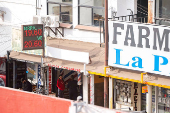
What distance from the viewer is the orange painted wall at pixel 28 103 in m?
13.3

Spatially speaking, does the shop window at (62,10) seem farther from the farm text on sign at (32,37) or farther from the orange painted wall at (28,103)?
the orange painted wall at (28,103)

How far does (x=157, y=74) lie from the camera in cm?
1419

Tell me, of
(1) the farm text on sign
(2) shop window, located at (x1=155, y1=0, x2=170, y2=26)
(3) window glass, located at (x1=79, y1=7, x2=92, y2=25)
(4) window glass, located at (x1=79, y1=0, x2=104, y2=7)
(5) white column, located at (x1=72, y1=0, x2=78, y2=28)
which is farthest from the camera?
(5) white column, located at (x1=72, y1=0, x2=78, y2=28)

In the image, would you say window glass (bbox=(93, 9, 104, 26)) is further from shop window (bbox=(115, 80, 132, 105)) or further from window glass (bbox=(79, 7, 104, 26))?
shop window (bbox=(115, 80, 132, 105))

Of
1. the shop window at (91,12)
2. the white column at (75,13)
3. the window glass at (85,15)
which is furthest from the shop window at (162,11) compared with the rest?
the white column at (75,13)

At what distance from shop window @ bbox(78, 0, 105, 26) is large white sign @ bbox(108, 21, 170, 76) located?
293 centimetres

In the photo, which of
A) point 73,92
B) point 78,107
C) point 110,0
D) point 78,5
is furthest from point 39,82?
point 78,107

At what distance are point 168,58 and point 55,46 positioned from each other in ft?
19.5

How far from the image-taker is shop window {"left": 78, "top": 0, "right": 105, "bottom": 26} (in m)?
17.8

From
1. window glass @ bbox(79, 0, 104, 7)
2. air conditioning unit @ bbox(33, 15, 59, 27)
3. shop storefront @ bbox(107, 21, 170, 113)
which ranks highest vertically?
window glass @ bbox(79, 0, 104, 7)

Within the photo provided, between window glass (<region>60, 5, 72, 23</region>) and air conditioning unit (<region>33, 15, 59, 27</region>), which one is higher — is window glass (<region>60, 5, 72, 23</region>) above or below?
Result: above

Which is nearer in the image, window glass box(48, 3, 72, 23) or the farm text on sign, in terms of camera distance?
the farm text on sign

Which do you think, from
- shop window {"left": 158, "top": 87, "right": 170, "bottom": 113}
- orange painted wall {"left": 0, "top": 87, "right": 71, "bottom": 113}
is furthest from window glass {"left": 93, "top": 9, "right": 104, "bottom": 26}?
orange painted wall {"left": 0, "top": 87, "right": 71, "bottom": 113}

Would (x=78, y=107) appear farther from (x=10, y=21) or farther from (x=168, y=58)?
(x=10, y=21)
